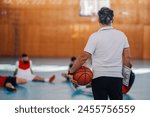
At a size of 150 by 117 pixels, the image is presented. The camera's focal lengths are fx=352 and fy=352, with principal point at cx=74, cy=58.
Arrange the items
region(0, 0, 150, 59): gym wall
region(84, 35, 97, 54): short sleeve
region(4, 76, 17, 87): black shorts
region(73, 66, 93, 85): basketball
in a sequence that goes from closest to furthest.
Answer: region(84, 35, 97, 54): short sleeve
region(73, 66, 93, 85): basketball
region(4, 76, 17, 87): black shorts
region(0, 0, 150, 59): gym wall

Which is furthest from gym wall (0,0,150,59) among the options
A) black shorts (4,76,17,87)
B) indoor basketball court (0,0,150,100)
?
black shorts (4,76,17,87)

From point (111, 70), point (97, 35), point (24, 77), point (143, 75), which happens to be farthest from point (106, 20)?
point (143, 75)

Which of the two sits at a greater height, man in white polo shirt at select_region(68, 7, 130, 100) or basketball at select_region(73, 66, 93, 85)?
man in white polo shirt at select_region(68, 7, 130, 100)

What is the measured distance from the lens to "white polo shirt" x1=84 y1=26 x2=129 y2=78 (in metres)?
3.88

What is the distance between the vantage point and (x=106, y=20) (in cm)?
388

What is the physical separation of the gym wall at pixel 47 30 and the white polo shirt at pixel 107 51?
52.3 feet

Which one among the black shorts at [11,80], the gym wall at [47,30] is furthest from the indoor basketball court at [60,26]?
the black shorts at [11,80]

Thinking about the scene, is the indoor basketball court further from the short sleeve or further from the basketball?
the short sleeve

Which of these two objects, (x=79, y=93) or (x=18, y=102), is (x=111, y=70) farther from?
(x=79, y=93)

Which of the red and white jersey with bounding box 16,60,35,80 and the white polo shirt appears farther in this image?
the red and white jersey with bounding box 16,60,35,80

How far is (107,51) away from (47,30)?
16.8m

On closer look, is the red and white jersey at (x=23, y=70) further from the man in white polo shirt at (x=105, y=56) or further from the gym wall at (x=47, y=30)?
the gym wall at (x=47, y=30)

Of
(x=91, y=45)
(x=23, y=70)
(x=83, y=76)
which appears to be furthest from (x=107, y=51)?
(x=23, y=70)

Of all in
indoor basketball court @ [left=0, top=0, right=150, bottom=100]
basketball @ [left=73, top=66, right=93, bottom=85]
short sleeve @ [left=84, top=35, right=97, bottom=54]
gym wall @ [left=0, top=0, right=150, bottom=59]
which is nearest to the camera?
short sleeve @ [left=84, top=35, right=97, bottom=54]
